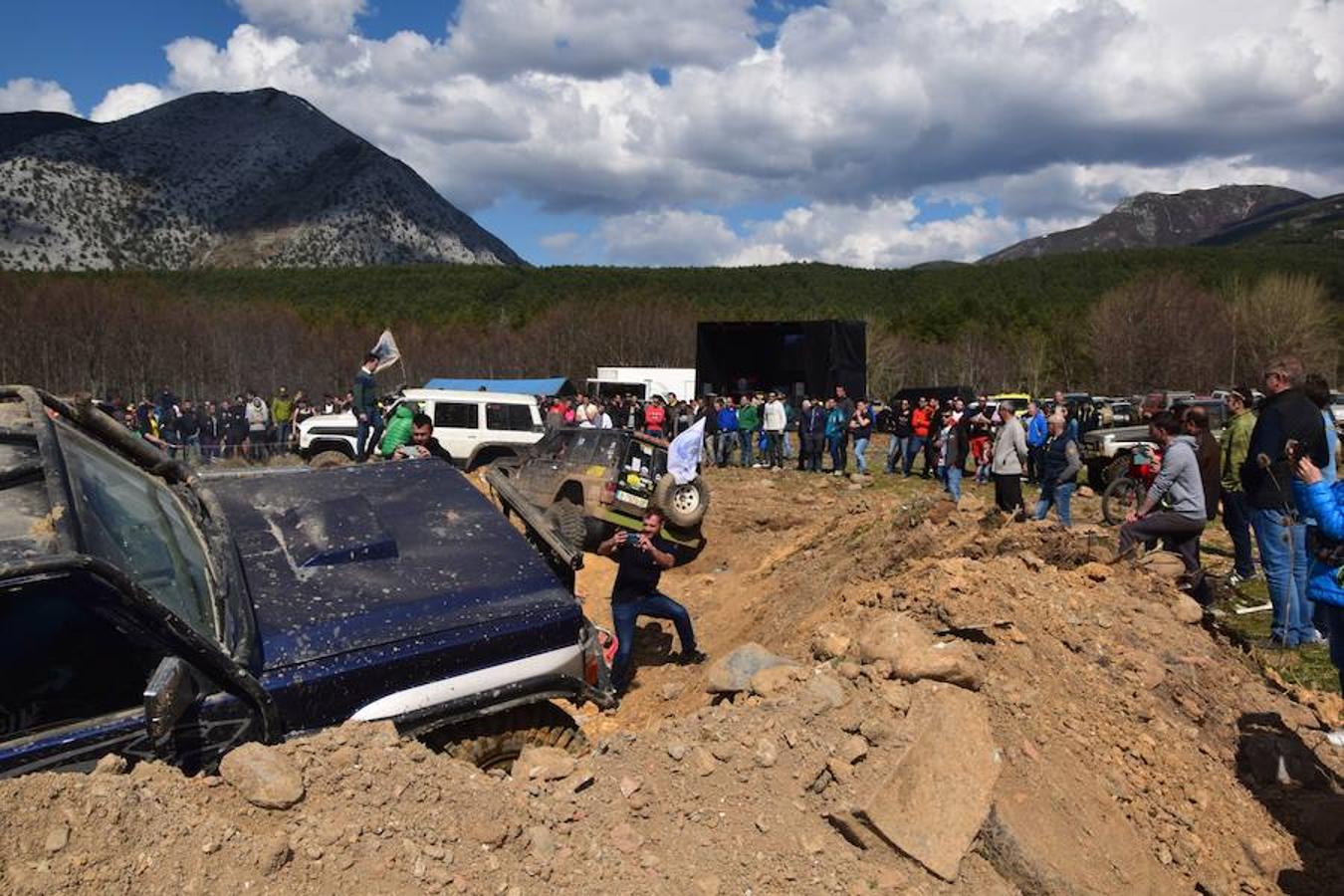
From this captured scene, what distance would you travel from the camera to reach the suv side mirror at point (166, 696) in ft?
9.80

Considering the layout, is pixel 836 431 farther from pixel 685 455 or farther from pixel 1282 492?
pixel 1282 492

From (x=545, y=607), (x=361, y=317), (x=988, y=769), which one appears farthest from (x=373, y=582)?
(x=361, y=317)

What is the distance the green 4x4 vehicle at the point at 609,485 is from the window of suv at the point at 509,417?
622 cm

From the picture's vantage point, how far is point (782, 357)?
1412 inches

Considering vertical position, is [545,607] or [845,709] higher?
[545,607]

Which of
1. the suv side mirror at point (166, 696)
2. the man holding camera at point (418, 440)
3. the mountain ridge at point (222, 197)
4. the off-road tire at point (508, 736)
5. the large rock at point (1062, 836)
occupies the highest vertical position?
the mountain ridge at point (222, 197)

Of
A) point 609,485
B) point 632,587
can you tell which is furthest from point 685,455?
point 632,587

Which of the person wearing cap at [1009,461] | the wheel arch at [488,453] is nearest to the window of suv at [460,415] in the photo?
the wheel arch at [488,453]

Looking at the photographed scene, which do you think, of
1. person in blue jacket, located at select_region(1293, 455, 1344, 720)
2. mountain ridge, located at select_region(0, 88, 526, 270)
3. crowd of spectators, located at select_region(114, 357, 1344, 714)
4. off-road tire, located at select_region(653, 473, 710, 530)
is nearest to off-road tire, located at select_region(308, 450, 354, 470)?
crowd of spectators, located at select_region(114, 357, 1344, 714)

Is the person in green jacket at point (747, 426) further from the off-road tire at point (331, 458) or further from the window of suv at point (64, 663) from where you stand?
the window of suv at point (64, 663)

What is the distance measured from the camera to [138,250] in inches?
4515

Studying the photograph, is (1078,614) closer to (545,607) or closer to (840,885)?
(840,885)

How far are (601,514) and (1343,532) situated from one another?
30.6ft

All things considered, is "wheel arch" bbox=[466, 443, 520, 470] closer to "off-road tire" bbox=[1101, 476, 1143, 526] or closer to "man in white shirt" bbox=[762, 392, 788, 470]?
"man in white shirt" bbox=[762, 392, 788, 470]
